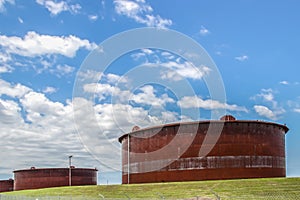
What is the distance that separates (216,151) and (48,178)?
4040cm

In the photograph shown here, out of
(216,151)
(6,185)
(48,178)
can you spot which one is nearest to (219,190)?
(216,151)

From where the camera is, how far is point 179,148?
50.2 metres

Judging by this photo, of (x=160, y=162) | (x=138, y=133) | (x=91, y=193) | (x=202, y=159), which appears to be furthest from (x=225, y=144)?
(x=91, y=193)

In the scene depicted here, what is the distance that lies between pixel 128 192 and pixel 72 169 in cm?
4112

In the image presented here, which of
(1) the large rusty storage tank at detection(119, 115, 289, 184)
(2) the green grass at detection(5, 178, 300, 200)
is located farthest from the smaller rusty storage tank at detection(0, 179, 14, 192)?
(2) the green grass at detection(5, 178, 300, 200)

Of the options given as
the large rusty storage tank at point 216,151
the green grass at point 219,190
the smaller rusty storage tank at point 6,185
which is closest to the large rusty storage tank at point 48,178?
the smaller rusty storage tank at point 6,185

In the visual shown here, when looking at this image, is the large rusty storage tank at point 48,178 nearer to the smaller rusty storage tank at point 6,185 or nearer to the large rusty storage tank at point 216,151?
the smaller rusty storage tank at point 6,185

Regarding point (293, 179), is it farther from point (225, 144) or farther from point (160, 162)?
point (160, 162)

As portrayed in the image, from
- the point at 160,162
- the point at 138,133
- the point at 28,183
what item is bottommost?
the point at 28,183

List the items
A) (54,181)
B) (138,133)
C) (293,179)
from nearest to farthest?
(293,179) < (138,133) < (54,181)

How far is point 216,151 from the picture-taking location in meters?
48.5

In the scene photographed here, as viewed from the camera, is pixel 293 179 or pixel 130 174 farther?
pixel 130 174

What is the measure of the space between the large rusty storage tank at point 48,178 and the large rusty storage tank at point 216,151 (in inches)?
1213

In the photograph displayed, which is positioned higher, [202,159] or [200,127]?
[200,127]
